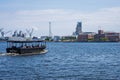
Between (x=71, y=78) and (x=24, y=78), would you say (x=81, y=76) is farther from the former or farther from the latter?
(x=24, y=78)

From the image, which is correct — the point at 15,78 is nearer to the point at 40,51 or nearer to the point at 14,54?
the point at 14,54

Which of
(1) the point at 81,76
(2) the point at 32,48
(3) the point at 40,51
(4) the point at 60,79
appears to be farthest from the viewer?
(3) the point at 40,51

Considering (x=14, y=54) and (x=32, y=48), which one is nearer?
(x=14, y=54)

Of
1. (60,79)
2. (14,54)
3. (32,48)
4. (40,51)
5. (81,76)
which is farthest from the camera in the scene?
(40,51)

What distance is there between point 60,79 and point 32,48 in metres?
55.3

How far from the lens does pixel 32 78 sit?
41.2 metres

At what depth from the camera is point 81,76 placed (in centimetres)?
4306

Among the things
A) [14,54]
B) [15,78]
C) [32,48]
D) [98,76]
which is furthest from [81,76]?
[32,48]

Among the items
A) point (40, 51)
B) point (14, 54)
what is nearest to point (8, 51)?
point (14, 54)

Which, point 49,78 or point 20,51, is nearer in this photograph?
point 49,78

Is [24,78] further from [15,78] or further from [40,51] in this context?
[40,51]

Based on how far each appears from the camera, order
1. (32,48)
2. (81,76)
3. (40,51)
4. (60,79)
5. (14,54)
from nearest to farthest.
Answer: (60,79)
(81,76)
(14,54)
(32,48)
(40,51)

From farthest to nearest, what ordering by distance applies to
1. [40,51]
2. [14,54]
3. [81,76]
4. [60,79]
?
[40,51], [14,54], [81,76], [60,79]

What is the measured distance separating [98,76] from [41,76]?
23.7 feet
